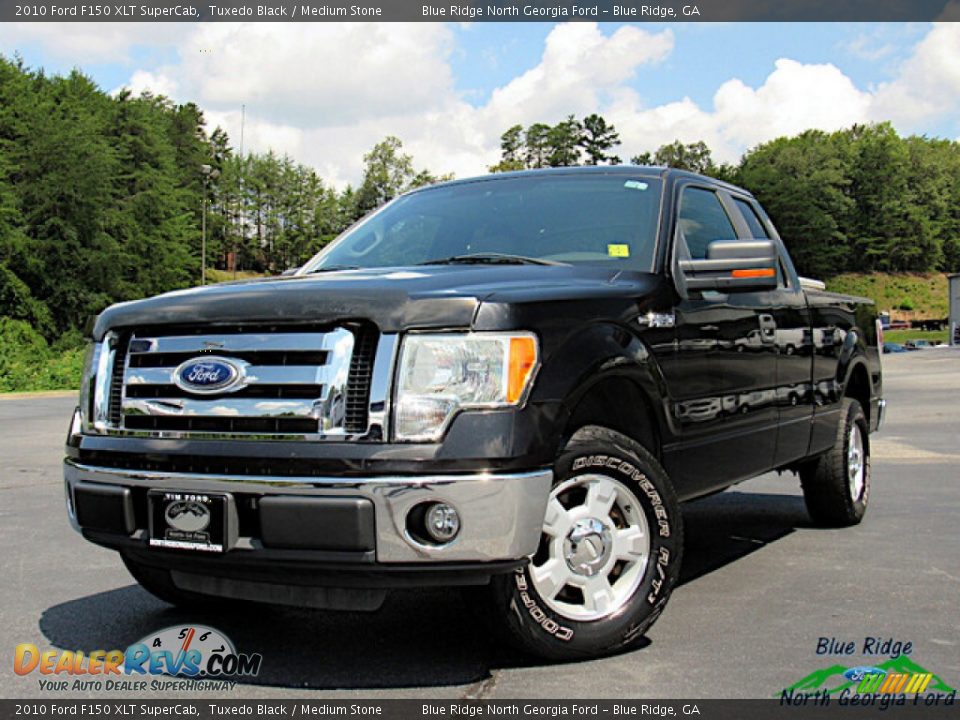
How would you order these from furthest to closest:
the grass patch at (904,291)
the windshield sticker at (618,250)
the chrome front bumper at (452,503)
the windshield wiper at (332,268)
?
the grass patch at (904,291)
the windshield wiper at (332,268)
the windshield sticker at (618,250)
the chrome front bumper at (452,503)

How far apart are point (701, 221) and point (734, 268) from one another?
0.78 m

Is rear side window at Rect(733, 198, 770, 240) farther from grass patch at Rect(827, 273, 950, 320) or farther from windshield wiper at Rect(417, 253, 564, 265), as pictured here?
grass patch at Rect(827, 273, 950, 320)

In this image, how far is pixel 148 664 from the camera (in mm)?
3688

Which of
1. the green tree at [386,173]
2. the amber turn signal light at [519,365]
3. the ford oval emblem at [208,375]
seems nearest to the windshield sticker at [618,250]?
the amber turn signal light at [519,365]

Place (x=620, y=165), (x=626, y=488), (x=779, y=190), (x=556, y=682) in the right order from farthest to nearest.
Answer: (x=779, y=190) < (x=620, y=165) < (x=626, y=488) < (x=556, y=682)

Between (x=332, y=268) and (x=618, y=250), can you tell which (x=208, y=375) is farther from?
(x=618, y=250)

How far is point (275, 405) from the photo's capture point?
3.28 metres

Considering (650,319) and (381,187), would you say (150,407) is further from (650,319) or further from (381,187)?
(381,187)

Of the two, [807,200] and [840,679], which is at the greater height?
[807,200]

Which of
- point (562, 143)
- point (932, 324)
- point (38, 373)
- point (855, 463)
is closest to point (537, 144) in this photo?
point (562, 143)

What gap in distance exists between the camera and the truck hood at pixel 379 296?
3252 millimetres

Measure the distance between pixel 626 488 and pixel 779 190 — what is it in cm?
12705

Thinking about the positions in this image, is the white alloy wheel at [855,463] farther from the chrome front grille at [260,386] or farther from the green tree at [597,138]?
the green tree at [597,138]

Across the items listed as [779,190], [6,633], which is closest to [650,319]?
[6,633]
